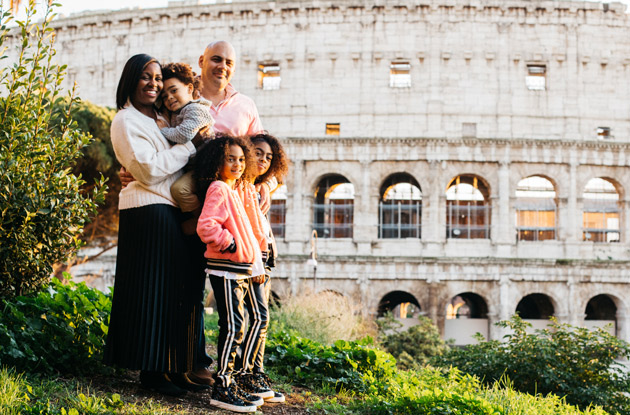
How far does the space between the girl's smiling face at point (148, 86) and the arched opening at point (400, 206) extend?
70.0 feet

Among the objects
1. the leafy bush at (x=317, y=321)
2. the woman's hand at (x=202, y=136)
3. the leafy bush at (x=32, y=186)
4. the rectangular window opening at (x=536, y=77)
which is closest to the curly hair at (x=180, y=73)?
the woman's hand at (x=202, y=136)

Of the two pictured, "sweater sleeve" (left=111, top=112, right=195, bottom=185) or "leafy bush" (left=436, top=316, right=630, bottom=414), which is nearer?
"sweater sleeve" (left=111, top=112, right=195, bottom=185)

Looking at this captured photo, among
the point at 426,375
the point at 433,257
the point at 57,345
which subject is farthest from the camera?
the point at 433,257

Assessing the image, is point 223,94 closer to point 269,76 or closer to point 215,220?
point 215,220

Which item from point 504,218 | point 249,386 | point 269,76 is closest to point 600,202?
point 504,218

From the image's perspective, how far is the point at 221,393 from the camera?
4543mm

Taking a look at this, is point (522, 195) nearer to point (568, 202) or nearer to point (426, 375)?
point (568, 202)

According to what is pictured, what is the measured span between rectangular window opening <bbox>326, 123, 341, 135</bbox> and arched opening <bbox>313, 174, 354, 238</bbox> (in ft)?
6.07

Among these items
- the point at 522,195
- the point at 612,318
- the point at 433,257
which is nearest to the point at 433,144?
the point at 433,257

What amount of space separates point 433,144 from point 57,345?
21.8 m

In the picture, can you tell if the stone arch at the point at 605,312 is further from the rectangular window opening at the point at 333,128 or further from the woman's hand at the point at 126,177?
the woman's hand at the point at 126,177

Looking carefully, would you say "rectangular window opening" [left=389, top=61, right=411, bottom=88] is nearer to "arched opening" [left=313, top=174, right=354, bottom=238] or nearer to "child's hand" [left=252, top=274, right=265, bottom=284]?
"arched opening" [left=313, top=174, right=354, bottom=238]

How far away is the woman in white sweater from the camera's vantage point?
4617mm

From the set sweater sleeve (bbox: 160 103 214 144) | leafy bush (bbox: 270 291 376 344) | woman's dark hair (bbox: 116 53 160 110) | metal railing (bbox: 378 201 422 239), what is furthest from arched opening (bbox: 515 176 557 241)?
woman's dark hair (bbox: 116 53 160 110)
